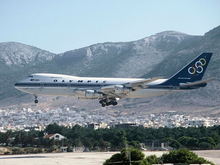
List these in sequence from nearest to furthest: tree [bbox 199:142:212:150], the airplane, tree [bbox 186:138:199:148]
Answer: the airplane < tree [bbox 199:142:212:150] < tree [bbox 186:138:199:148]

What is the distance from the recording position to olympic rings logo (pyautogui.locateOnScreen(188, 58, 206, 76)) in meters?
77.7

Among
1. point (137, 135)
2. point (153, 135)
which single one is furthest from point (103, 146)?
point (153, 135)

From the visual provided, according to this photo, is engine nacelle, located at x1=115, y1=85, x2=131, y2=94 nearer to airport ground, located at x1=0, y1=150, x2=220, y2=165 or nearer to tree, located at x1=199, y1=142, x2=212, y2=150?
airport ground, located at x1=0, y1=150, x2=220, y2=165

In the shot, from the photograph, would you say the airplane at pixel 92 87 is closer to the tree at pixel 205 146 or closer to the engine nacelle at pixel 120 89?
the engine nacelle at pixel 120 89

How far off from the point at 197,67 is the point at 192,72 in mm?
1952

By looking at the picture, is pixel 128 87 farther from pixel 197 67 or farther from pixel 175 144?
pixel 175 144

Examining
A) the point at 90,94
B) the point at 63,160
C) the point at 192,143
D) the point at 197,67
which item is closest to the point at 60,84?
the point at 90,94

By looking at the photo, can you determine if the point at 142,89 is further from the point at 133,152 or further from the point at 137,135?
the point at 137,135

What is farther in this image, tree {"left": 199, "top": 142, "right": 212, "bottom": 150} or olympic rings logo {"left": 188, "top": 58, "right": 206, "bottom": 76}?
tree {"left": 199, "top": 142, "right": 212, "bottom": 150}

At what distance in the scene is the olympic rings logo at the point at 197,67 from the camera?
77.7 m

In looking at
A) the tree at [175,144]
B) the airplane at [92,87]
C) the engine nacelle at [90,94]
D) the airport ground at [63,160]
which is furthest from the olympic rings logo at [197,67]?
the tree at [175,144]

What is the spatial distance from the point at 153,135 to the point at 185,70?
203 feet

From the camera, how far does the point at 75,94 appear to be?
70.2 m

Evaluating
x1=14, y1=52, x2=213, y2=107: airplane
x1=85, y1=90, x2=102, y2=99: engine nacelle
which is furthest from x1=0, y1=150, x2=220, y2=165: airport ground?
x1=85, y1=90, x2=102, y2=99: engine nacelle
